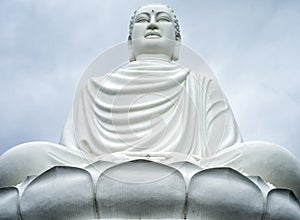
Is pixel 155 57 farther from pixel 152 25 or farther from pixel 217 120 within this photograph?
pixel 217 120

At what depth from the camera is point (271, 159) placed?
16.9 feet

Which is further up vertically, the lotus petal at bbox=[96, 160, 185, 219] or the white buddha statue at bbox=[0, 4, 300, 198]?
the white buddha statue at bbox=[0, 4, 300, 198]

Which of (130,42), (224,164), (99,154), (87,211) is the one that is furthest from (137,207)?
(130,42)

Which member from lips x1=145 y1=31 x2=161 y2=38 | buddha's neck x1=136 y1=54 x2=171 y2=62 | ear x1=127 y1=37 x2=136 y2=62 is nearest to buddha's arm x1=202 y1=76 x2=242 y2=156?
buddha's neck x1=136 y1=54 x2=171 y2=62

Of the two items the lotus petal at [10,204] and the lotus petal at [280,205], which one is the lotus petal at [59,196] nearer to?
the lotus petal at [10,204]

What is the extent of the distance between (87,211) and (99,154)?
3.67 feet

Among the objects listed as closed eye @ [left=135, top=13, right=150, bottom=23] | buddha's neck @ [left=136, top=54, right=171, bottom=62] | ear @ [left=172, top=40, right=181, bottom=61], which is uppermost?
closed eye @ [left=135, top=13, right=150, bottom=23]

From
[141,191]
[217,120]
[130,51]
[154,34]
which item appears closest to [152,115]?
[217,120]

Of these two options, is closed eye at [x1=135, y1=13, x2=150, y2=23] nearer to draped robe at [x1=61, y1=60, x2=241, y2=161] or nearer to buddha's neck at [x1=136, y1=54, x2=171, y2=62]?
buddha's neck at [x1=136, y1=54, x2=171, y2=62]

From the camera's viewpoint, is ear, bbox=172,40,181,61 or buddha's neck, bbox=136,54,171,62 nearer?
buddha's neck, bbox=136,54,171,62

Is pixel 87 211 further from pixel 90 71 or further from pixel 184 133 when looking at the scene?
pixel 90 71

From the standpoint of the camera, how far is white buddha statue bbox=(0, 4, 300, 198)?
16.9 feet

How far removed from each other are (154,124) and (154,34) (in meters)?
1.14

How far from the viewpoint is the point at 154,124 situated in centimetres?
603
